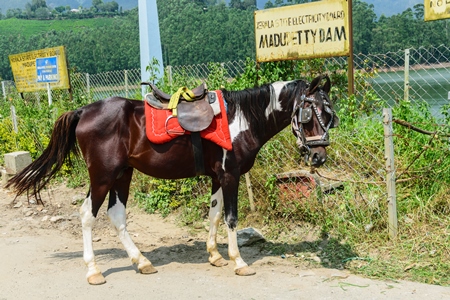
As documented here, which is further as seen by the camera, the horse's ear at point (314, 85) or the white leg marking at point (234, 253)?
the white leg marking at point (234, 253)

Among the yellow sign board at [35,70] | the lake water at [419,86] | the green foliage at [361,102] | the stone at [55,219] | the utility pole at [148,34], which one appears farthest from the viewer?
the yellow sign board at [35,70]

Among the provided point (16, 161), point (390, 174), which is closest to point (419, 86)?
point (390, 174)

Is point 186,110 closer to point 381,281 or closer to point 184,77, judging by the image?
point 381,281

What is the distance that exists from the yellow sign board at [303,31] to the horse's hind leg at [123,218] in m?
2.99

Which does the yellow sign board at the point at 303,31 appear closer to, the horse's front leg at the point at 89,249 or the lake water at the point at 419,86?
the lake water at the point at 419,86

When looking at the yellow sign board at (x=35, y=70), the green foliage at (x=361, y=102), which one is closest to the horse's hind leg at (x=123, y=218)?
the green foliage at (x=361, y=102)

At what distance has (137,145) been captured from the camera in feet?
16.2

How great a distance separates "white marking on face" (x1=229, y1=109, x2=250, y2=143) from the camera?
485 cm

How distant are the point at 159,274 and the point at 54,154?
62.3 inches

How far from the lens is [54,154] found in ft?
17.4

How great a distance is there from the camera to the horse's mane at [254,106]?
192 inches

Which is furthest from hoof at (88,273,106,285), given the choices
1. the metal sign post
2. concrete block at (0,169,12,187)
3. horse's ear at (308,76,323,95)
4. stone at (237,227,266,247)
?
the metal sign post

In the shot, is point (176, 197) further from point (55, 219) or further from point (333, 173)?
point (333, 173)

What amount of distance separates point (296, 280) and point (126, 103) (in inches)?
87.9
